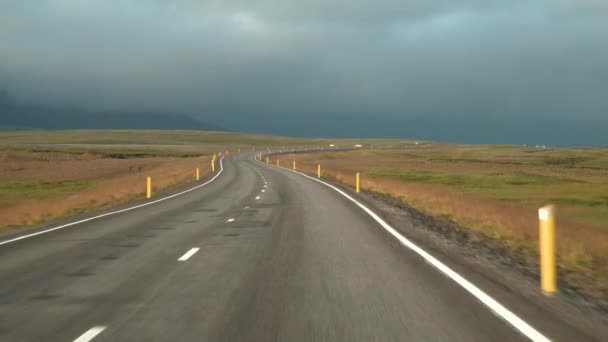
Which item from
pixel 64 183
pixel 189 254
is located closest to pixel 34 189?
pixel 64 183

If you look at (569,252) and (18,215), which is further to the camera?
(18,215)

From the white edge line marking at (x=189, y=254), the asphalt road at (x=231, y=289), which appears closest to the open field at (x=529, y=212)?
the asphalt road at (x=231, y=289)

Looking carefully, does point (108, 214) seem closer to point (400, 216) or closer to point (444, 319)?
point (400, 216)

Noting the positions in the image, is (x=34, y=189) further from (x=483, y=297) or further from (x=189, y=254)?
(x=483, y=297)

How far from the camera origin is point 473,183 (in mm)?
45438

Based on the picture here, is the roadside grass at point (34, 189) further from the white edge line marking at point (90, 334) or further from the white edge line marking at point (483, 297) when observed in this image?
the white edge line marking at point (90, 334)

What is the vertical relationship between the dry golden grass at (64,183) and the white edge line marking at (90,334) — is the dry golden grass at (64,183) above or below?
below

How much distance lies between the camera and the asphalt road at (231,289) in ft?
20.8

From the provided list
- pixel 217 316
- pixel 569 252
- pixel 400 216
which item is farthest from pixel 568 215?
pixel 217 316

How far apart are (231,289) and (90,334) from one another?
243cm

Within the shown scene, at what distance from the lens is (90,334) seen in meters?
6.26

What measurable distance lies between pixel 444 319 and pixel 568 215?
1914cm

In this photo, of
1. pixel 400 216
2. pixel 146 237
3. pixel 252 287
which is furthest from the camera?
pixel 400 216

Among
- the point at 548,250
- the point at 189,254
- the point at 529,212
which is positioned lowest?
the point at 529,212
